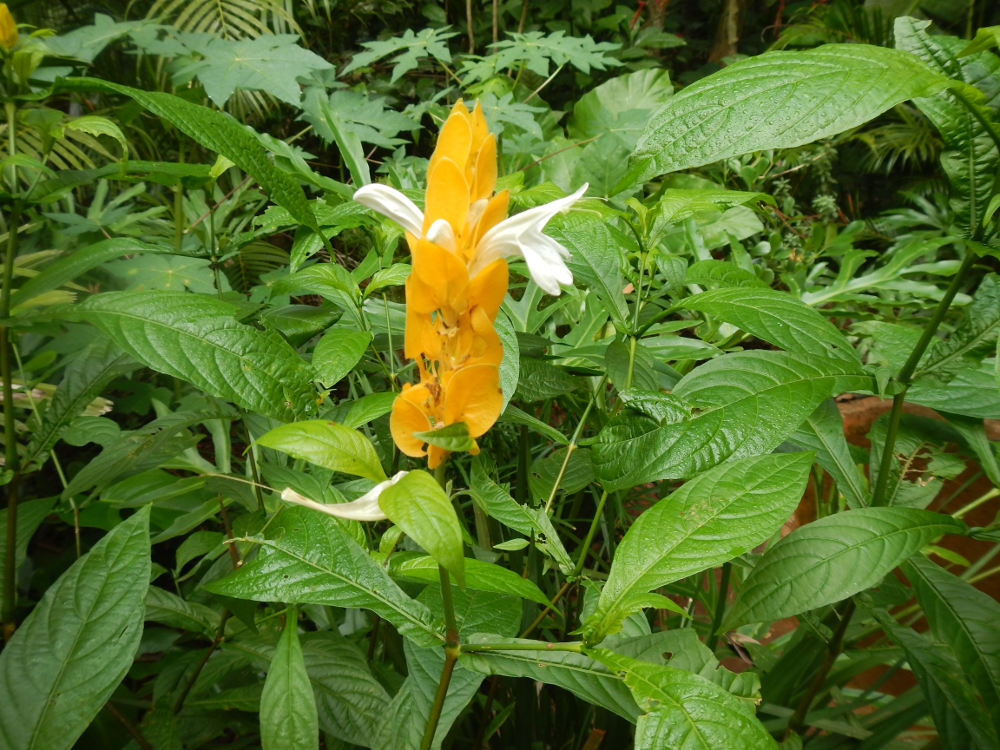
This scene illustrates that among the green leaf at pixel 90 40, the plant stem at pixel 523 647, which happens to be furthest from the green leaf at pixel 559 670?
the green leaf at pixel 90 40

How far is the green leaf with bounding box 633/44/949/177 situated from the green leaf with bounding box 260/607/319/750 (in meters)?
0.41

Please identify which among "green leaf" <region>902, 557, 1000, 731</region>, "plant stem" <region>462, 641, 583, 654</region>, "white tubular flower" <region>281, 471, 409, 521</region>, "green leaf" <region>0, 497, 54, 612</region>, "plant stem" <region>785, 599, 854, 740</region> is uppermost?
"white tubular flower" <region>281, 471, 409, 521</region>

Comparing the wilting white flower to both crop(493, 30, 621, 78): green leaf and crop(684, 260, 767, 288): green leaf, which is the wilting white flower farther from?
crop(493, 30, 621, 78): green leaf

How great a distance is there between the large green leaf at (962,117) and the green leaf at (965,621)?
29 centimetres

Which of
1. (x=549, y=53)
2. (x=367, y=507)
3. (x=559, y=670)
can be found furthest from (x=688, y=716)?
(x=549, y=53)

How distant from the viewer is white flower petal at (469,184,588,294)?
0.95 feet

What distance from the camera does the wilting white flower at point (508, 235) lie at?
0.95 ft

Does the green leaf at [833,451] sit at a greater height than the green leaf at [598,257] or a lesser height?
lesser

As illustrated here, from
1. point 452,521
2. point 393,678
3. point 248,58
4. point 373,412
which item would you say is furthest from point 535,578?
point 248,58

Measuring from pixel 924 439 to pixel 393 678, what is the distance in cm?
58

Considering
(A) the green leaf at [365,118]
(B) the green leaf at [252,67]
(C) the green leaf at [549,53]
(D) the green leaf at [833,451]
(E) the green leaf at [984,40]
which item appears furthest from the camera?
(C) the green leaf at [549,53]

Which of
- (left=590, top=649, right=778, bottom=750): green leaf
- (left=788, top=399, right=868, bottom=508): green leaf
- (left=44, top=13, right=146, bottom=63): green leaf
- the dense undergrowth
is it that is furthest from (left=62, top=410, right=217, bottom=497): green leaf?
(left=44, top=13, right=146, bottom=63): green leaf

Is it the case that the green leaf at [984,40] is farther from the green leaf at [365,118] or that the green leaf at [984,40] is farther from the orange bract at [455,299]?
the green leaf at [365,118]

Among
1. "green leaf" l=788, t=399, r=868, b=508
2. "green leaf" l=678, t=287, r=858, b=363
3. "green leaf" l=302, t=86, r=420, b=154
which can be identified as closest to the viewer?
"green leaf" l=678, t=287, r=858, b=363
